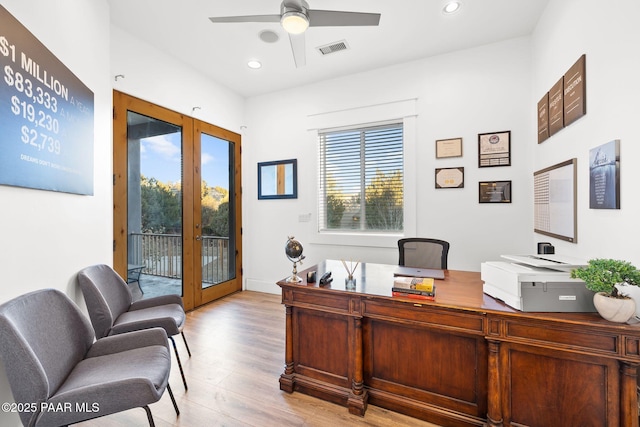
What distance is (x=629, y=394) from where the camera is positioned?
50.1 inches

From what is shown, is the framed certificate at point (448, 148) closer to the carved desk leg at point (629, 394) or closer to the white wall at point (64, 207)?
the carved desk leg at point (629, 394)

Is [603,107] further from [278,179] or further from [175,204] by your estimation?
[175,204]

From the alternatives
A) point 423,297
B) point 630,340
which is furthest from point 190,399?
point 630,340

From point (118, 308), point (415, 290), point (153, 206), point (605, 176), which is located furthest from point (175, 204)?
point (605, 176)

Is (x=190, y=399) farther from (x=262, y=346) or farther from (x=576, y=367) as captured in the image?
(x=576, y=367)

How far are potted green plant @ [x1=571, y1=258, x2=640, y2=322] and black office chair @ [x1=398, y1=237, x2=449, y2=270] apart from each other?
4.56 feet

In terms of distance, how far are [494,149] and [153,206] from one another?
4.08 meters

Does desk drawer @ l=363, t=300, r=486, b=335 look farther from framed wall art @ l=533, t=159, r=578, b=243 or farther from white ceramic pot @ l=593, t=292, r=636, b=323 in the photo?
framed wall art @ l=533, t=159, r=578, b=243

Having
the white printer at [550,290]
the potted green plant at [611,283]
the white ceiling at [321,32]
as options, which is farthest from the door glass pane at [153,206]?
the potted green plant at [611,283]

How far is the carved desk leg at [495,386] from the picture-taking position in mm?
1509

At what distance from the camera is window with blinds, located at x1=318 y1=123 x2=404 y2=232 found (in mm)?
3758

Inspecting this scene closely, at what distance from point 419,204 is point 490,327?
2.20 meters

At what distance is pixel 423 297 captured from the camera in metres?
1.69

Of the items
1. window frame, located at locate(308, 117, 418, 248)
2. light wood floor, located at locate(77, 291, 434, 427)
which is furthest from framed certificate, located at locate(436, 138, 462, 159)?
light wood floor, located at locate(77, 291, 434, 427)
